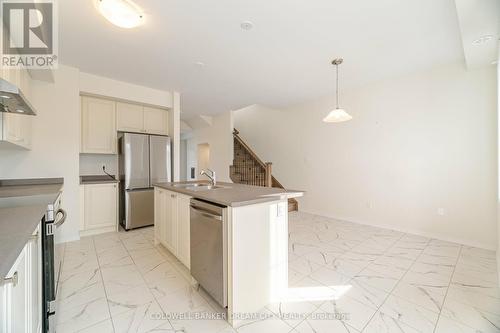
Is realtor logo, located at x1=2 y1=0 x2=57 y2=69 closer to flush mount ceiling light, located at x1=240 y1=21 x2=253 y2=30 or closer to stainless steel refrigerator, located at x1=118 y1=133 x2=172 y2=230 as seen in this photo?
stainless steel refrigerator, located at x1=118 y1=133 x2=172 y2=230

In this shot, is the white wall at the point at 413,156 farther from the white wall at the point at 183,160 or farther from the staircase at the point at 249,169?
the white wall at the point at 183,160

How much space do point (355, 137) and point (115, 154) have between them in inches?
184

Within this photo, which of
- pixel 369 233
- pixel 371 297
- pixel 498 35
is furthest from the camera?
pixel 369 233

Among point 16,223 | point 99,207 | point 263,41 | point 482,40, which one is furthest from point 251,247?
point 482,40

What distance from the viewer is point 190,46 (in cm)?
272

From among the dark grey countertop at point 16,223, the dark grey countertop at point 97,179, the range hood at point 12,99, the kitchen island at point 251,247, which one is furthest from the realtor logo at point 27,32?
the kitchen island at point 251,247

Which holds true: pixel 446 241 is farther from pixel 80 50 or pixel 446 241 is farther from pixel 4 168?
pixel 4 168

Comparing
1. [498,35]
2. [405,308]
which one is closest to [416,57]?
[498,35]

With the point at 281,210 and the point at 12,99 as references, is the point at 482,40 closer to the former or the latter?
the point at 281,210

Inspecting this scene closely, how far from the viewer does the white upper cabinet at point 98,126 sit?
12.0 feet

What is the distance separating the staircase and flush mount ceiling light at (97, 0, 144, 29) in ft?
12.9

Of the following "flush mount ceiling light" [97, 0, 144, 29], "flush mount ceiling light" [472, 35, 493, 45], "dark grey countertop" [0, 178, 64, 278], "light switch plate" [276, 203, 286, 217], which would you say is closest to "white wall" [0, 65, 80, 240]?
"dark grey countertop" [0, 178, 64, 278]

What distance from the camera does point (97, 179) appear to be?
3848 mm

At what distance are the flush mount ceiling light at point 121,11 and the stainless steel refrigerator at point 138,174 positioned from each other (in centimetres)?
207
